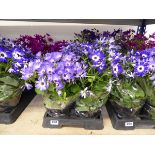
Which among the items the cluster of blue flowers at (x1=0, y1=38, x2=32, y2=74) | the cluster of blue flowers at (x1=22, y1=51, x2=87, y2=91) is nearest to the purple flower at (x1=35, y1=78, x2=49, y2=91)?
the cluster of blue flowers at (x1=22, y1=51, x2=87, y2=91)

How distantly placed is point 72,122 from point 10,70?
0.76ft

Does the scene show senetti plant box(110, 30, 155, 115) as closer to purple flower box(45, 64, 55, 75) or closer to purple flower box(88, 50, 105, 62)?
purple flower box(88, 50, 105, 62)

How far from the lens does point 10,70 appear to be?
65cm

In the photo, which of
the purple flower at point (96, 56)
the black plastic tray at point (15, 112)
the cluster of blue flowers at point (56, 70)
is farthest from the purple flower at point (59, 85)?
the black plastic tray at point (15, 112)

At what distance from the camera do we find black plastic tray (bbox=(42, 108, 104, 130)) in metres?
0.66

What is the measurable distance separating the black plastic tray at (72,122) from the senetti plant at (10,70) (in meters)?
0.13

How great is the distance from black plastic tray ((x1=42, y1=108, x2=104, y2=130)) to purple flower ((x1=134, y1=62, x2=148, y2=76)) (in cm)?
18

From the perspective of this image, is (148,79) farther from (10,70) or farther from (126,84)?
(10,70)

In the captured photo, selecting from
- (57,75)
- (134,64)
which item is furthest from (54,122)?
(134,64)

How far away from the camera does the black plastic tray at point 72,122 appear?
66 cm
